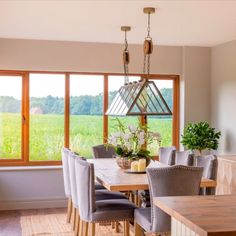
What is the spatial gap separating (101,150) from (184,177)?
2.51m

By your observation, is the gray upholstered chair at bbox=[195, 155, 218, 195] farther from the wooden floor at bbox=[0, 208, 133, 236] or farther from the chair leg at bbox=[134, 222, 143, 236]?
the wooden floor at bbox=[0, 208, 133, 236]

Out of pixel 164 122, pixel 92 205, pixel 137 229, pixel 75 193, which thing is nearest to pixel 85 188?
pixel 92 205

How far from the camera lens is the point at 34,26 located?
17.3ft

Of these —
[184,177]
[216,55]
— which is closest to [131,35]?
[216,55]

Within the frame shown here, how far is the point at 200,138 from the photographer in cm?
625

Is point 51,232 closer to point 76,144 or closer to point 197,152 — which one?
point 76,144

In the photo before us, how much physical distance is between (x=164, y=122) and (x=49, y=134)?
75.4 inches

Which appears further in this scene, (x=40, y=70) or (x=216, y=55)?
(x=216, y=55)

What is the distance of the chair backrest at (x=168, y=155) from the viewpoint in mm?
5566

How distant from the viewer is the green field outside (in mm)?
6371

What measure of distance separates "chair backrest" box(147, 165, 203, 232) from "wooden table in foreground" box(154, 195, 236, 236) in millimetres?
1010

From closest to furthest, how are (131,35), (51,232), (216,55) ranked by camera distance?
(51,232) → (131,35) → (216,55)

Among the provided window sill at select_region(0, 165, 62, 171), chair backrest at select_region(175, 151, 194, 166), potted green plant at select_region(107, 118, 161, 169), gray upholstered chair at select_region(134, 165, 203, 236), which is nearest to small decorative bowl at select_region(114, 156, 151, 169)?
potted green plant at select_region(107, 118, 161, 169)

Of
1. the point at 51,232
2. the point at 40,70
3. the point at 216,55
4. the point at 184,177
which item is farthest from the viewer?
the point at 216,55
